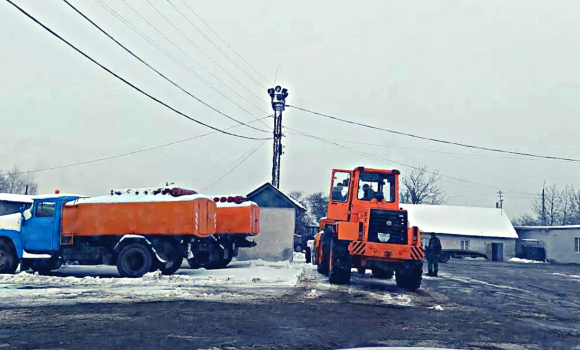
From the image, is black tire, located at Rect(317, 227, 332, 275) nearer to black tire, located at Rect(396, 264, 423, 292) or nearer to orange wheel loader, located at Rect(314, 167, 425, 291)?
orange wheel loader, located at Rect(314, 167, 425, 291)

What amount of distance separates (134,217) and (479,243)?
49.7 meters

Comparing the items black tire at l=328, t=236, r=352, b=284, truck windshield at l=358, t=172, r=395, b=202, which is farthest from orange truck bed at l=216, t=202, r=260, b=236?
black tire at l=328, t=236, r=352, b=284

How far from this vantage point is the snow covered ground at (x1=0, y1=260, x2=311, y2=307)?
1313 cm

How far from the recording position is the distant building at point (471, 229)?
61.9 m

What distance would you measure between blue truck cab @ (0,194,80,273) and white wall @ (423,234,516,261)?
47.5m

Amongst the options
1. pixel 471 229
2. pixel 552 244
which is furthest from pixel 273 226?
pixel 471 229

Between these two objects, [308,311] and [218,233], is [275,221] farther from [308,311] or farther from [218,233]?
[308,311]

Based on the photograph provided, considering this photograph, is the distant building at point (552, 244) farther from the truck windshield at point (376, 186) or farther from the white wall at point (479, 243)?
the truck windshield at point (376, 186)

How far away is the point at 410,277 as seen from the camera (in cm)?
1700

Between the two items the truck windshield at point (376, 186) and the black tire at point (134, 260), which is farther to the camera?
the truck windshield at point (376, 186)

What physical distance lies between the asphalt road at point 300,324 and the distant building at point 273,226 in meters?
14.0

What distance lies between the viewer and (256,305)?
12.2 m

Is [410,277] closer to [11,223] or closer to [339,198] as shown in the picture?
[339,198]

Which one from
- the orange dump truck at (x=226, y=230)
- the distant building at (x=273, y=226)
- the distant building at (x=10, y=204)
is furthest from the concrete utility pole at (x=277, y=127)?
the distant building at (x=10, y=204)
